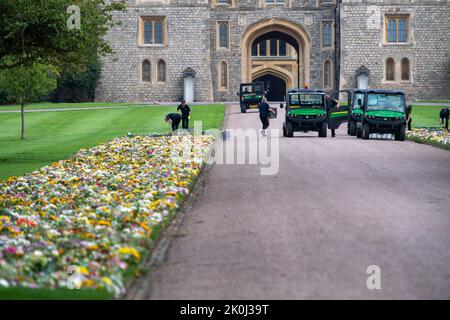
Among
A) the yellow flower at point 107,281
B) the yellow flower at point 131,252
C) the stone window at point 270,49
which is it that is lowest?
the yellow flower at point 107,281

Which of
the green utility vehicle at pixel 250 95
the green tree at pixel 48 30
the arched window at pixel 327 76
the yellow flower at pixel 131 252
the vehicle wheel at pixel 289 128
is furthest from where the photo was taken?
the arched window at pixel 327 76

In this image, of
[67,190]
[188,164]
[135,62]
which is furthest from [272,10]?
[67,190]

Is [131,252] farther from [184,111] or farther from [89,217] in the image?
[184,111]

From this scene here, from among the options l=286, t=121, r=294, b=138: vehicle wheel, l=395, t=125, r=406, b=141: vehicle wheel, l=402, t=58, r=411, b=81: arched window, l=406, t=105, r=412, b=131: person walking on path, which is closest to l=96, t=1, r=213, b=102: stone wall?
l=402, t=58, r=411, b=81: arched window

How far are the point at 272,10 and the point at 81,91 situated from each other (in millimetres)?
15596

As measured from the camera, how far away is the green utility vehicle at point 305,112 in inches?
1431

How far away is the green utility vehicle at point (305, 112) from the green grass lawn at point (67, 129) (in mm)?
7110

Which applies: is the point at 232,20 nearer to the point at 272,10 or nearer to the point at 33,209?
the point at 272,10

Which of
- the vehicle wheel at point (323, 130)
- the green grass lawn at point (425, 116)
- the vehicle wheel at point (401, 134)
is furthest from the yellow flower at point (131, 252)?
the green grass lawn at point (425, 116)

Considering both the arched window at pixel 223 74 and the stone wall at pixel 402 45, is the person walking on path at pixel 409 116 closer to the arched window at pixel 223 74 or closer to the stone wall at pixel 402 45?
the stone wall at pixel 402 45

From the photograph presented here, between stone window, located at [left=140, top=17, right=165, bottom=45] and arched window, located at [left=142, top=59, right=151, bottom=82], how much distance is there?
1475 millimetres

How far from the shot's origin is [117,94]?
71.4 m

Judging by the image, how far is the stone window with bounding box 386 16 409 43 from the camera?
71875 mm

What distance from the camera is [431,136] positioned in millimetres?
35688
